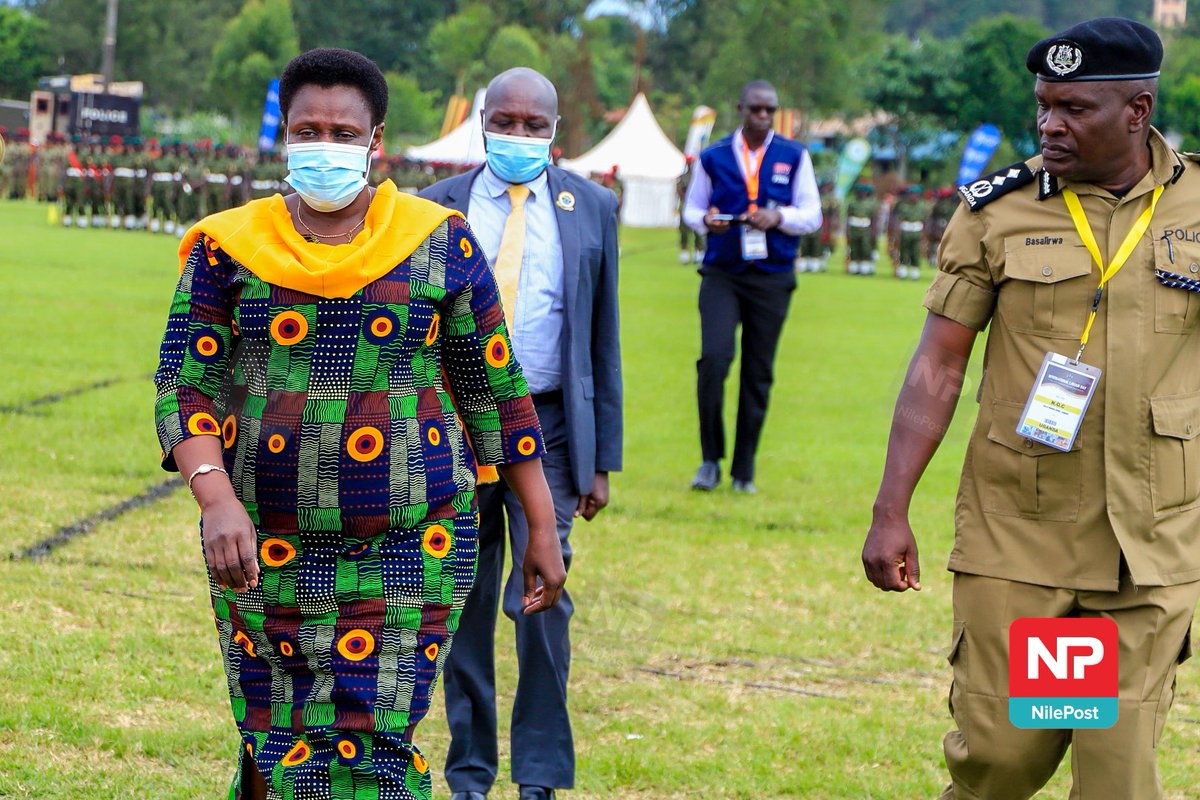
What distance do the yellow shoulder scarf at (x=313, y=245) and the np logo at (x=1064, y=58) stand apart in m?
1.34

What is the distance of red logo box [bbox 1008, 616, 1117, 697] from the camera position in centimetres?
342

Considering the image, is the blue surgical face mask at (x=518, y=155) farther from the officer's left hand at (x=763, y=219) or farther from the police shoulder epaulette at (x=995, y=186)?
the officer's left hand at (x=763, y=219)

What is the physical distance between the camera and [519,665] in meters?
4.68

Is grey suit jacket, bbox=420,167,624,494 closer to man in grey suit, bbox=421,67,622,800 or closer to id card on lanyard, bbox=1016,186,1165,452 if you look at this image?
man in grey suit, bbox=421,67,622,800

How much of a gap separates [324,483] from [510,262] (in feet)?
5.03

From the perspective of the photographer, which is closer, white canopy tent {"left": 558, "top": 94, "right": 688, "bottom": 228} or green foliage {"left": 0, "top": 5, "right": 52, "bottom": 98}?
white canopy tent {"left": 558, "top": 94, "right": 688, "bottom": 228}

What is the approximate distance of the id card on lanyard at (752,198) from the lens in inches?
354

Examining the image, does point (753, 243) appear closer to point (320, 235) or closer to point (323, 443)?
point (320, 235)

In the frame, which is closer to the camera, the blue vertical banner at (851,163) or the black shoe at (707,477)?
the black shoe at (707,477)

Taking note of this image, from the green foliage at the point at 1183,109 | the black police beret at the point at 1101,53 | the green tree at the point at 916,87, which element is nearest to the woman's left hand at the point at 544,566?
the black police beret at the point at 1101,53

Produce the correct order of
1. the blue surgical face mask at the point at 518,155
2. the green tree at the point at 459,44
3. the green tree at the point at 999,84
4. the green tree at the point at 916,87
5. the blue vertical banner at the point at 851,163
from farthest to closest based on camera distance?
the green tree at the point at 459,44, the green tree at the point at 916,87, the green tree at the point at 999,84, the blue vertical banner at the point at 851,163, the blue surgical face mask at the point at 518,155

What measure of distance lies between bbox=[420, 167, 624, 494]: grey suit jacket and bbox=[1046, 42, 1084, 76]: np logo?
1.58m

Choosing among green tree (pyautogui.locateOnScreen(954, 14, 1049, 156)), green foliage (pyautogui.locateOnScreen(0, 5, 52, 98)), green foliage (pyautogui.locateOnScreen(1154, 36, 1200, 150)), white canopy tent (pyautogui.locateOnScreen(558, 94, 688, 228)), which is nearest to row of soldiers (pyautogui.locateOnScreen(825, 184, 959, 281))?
white canopy tent (pyautogui.locateOnScreen(558, 94, 688, 228))

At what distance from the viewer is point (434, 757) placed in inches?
201
